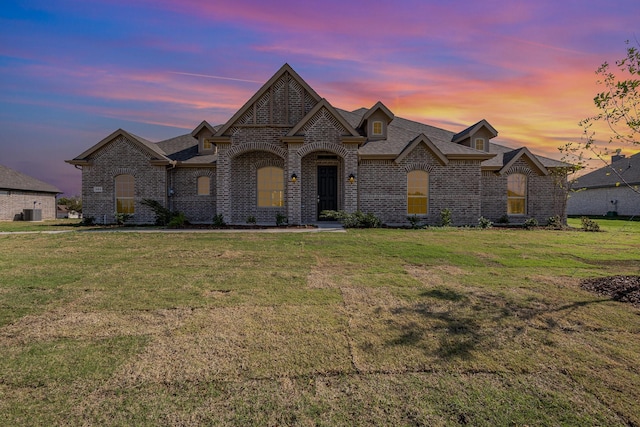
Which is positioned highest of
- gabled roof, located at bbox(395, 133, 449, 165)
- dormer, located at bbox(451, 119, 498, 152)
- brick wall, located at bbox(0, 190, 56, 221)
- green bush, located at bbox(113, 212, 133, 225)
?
dormer, located at bbox(451, 119, 498, 152)

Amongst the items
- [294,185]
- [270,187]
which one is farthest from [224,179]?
[294,185]

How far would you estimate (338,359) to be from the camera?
3.16 metres

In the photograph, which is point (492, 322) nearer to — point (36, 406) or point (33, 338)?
point (36, 406)

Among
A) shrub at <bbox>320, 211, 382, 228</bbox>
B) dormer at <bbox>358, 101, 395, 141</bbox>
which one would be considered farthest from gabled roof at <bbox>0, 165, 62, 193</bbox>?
dormer at <bbox>358, 101, 395, 141</bbox>

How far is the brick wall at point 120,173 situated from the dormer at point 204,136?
2.79 m

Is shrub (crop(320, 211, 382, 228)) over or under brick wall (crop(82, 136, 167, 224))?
under

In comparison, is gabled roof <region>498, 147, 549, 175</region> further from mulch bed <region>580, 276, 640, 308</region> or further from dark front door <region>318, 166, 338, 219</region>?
mulch bed <region>580, 276, 640, 308</region>

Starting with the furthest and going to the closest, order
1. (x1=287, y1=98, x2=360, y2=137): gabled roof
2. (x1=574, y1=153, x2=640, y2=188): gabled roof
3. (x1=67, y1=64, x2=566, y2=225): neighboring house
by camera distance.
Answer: (x1=574, y1=153, x2=640, y2=188): gabled roof → (x1=67, y1=64, x2=566, y2=225): neighboring house → (x1=287, y1=98, x2=360, y2=137): gabled roof

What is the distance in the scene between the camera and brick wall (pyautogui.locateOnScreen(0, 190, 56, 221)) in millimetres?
22958

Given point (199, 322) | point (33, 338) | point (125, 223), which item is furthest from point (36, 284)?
point (125, 223)

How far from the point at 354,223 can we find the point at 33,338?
12687 millimetres

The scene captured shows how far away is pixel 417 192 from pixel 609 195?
28.0m

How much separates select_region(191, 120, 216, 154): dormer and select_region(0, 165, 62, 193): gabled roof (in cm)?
1499

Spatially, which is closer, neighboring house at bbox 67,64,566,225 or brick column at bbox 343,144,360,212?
brick column at bbox 343,144,360,212
